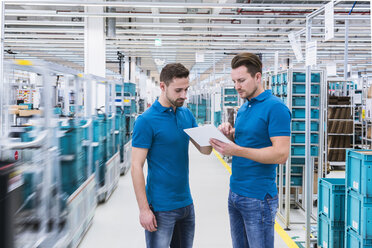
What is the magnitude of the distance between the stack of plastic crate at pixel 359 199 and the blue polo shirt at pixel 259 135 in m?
1.32

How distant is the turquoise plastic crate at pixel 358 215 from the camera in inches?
123

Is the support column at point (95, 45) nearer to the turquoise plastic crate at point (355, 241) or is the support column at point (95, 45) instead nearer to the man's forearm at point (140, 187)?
the turquoise plastic crate at point (355, 241)

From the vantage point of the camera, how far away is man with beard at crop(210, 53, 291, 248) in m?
2.11

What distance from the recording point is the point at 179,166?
7.26 feet

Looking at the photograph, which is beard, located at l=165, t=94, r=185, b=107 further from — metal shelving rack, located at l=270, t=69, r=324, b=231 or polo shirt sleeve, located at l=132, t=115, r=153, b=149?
metal shelving rack, located at l=270, t=69, r=324, b=231

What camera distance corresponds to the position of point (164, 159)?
217 cm

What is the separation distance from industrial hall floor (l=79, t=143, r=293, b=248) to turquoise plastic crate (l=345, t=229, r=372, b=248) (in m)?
1.15

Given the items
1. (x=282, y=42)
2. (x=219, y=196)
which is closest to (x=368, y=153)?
(x=219, y=196)

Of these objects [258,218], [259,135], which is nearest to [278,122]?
[259,135]

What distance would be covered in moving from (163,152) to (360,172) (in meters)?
2.04

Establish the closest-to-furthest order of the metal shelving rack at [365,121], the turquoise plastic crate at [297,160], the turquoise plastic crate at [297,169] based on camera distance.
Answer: the turquoise plastic crate at [297,160], the turquoise plastic crate at [297,169], the metal shelving rack at [365,121]

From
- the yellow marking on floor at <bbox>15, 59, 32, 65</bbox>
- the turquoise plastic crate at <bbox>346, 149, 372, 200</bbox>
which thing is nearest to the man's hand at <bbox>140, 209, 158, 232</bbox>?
the yellow marking on floor at <bbox>15, 59, 32, 65</bbox>

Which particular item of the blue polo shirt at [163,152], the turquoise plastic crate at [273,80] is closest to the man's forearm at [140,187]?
the blue polo shirt at [163,152]

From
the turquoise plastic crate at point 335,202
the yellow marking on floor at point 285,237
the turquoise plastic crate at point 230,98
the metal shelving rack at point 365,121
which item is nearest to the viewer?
the turquoise plastic crate at point 335,202
